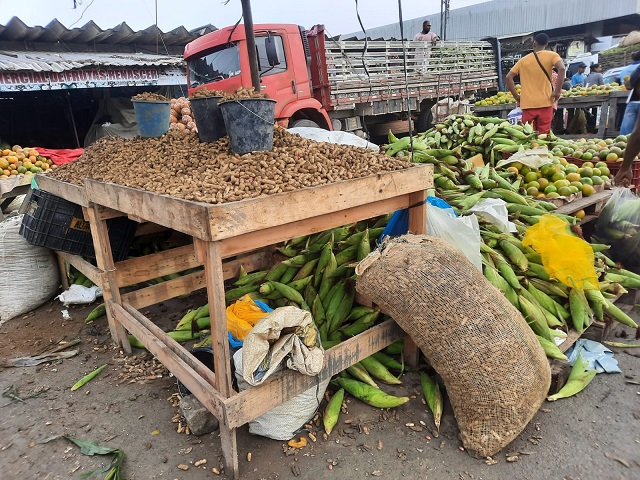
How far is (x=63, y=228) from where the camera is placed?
Result: 3.74 metres

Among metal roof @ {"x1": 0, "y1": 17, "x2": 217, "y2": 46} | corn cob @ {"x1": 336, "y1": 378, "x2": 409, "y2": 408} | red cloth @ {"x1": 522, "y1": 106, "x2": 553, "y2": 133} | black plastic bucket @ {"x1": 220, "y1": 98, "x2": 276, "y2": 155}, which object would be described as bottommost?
corn cob @ {"x1": 336, "y1": 378, "x2": 409, "y2": 408}

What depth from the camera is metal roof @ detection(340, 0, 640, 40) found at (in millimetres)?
24513

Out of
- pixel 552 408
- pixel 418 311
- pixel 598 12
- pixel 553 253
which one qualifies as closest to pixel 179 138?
pixel 418 311

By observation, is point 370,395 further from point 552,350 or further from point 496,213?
point 496,213

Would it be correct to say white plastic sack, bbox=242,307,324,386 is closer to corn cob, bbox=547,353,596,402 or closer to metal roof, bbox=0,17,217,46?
corn cob, bbox=547,353,596,402

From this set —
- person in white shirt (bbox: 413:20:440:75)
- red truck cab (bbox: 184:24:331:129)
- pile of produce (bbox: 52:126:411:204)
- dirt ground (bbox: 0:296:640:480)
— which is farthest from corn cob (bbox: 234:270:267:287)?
person in white shirt (bbox: 413:20:440:75)

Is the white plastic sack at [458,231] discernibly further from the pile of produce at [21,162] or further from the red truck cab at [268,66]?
the pile of produce at [21,162]

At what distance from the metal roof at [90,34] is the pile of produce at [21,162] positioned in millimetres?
3080

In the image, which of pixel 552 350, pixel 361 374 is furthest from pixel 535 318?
pixel 361 374

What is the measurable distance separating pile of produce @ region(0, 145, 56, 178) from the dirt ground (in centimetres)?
436

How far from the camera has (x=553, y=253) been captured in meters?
3.06

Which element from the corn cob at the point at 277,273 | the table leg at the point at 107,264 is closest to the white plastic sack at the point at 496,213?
the corn cob at the point at 277,273

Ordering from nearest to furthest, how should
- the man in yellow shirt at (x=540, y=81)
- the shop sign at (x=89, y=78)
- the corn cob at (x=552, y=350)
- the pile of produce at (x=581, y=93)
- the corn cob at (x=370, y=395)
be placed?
the corn cob at (x=370, y=395)
the corn cob at (x=552, y=350)
the man in yellow shirt at (x=540, y=81)
the shop sign at (x=89, y=78)
the pile of produce at (x=581, y=93)

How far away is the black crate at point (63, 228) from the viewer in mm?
3705
